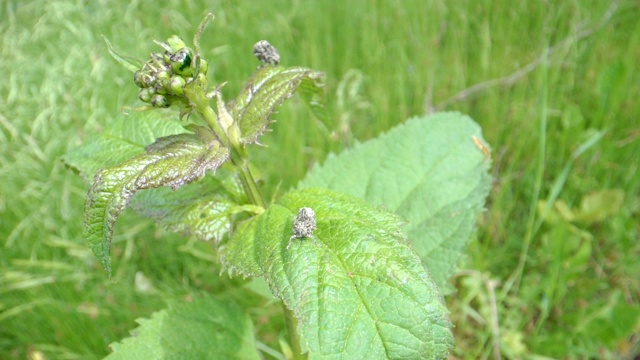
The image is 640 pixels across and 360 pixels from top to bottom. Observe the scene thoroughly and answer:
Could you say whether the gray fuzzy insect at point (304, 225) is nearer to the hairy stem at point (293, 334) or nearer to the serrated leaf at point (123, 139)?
the hairy stem at point (293, 334)

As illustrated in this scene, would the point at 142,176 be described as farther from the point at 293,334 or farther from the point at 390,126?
the point at 390,126

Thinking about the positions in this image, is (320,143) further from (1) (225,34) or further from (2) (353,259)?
(2) (353,259)

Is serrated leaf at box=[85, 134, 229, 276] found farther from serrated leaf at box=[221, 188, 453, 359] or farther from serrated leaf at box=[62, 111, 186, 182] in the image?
serrated leaf at box=[62, 111, 186, 182]

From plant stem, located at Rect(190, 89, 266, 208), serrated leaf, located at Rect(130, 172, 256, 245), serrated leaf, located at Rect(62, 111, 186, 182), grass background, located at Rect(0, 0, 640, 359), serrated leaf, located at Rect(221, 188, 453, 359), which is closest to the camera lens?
serrated leaf, located at Rect(221, 188, 453, 359)

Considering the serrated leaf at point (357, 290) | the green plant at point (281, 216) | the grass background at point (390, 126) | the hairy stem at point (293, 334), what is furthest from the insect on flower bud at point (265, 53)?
the grass background at point (390, 126)

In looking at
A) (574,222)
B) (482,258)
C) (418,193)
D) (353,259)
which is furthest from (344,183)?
(574,222)

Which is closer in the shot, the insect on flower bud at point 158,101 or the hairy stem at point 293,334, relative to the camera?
the insect on flower bud at point 158,101

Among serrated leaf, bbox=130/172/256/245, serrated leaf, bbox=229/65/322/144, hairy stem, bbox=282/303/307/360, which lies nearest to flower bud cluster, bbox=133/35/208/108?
serrated leaf, bbox=229/65/322/144
